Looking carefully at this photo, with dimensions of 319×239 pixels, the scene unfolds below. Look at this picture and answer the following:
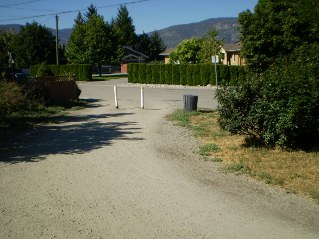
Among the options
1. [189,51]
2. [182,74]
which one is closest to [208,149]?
[182,74]

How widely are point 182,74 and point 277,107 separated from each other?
24808 mm

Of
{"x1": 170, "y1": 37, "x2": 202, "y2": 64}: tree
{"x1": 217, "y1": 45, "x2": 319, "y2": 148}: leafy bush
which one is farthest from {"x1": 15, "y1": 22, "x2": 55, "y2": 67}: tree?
{"x1": 217, "y1": 45, "x2": 319, "y2": 148}: leafy bush

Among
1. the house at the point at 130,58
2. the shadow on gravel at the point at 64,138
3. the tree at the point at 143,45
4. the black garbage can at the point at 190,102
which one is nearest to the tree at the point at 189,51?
the house at the point at 130,58

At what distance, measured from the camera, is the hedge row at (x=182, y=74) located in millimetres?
30172

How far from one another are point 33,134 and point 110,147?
3437 mm

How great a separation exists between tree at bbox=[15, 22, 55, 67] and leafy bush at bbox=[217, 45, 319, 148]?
5387 centimetres

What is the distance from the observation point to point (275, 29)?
2141 cm

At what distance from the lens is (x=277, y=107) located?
8.35 meters

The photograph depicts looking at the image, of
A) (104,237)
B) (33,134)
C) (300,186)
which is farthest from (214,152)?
(33,134)

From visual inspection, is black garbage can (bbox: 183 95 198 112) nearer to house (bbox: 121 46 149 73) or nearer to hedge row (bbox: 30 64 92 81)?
hedge row (bbox: 30 64 92 81)

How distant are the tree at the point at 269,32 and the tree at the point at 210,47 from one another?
19.3 metres

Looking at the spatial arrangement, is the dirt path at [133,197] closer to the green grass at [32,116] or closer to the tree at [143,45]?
the green grass at [32,116]

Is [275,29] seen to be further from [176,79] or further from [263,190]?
[263,190]

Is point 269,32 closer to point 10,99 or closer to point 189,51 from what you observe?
point 10,99
